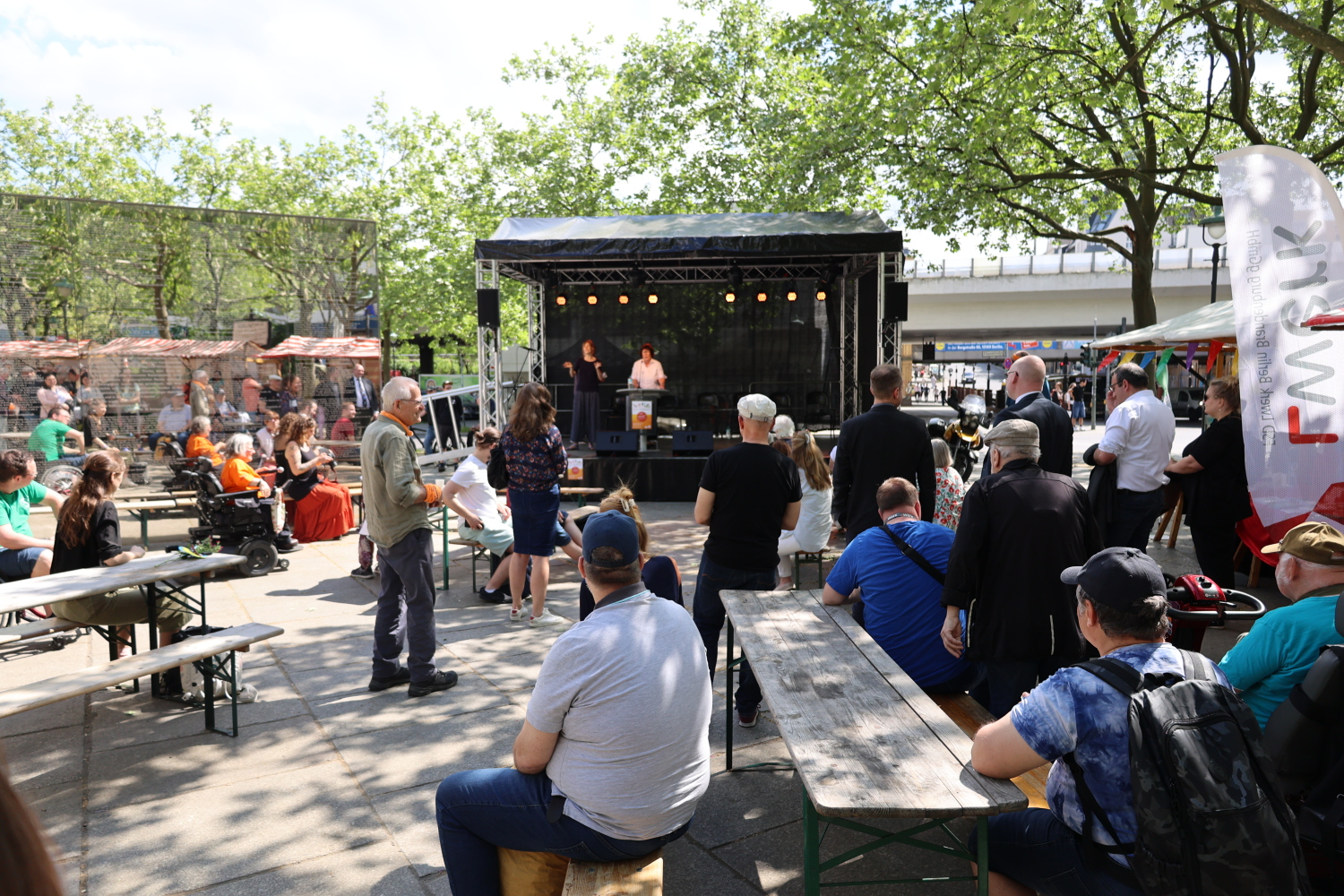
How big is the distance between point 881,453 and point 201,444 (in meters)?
8.49

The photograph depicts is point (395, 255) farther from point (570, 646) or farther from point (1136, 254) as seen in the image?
point (570, 646)

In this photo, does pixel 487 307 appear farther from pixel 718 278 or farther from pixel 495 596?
pixel 495 596

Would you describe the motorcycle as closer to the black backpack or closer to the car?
the black backpack

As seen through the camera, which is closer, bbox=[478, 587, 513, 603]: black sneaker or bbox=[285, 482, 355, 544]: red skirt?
bbox=[478, 587, 513, 603]: black sneaker

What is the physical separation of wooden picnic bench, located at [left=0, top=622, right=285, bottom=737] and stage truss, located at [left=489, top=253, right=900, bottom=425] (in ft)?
31.6

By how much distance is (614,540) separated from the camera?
2670 millimetres

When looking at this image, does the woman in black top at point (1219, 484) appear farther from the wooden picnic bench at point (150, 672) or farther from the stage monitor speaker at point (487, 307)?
the stage monitor speaker at point (487, 307)

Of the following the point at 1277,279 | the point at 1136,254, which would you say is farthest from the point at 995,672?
the point at 1136,254

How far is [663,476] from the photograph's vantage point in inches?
473

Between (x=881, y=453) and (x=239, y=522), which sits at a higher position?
(x=881, y=453)

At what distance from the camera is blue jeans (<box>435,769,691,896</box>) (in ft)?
8.07

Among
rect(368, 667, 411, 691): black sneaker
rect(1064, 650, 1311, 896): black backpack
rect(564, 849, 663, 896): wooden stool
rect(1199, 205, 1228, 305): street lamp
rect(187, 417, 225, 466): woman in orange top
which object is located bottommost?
rect(368, 667, 411, 691): black sneaker

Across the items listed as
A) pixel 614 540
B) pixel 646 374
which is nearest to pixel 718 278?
pixel 646 374

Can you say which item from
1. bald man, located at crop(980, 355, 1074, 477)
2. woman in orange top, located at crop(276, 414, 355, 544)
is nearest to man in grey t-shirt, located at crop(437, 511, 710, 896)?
bald man, located at crop(980, 355, 1074, 477)
